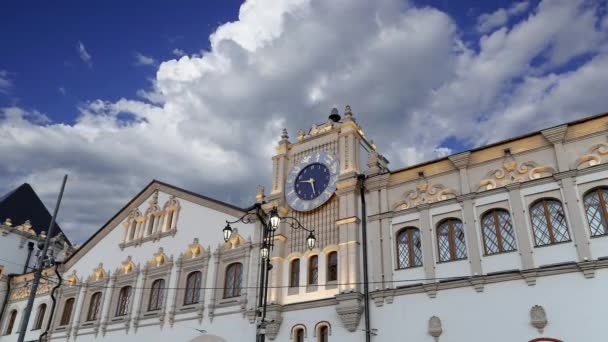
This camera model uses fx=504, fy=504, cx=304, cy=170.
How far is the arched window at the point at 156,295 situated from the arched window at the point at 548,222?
21.2 m

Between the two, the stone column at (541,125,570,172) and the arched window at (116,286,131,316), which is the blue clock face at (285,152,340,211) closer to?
the stone column at (541,125,570,172)

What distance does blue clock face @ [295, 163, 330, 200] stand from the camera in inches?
1036

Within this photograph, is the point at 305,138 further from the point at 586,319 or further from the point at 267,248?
the point at 586,319

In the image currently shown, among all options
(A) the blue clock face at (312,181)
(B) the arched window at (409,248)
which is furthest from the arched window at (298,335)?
(A) the blue clock face at (312,181)

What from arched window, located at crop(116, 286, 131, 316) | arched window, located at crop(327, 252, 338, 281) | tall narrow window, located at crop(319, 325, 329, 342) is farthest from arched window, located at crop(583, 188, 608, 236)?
arched window, located at crop(116, 286, 131, 316)

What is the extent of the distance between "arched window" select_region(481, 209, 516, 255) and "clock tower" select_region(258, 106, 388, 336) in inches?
226

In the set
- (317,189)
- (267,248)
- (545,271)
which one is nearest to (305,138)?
(317,189)

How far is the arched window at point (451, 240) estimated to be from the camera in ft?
69.6

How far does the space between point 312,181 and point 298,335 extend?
7.82 meters

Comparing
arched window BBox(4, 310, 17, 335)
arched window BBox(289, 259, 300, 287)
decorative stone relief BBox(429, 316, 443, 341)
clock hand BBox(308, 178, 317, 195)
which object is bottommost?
decorative stone relief BBox(429, 316, 443, 341)

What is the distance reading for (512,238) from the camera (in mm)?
20094

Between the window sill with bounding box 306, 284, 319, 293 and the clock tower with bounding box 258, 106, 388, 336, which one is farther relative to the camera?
the window sill with bounding box 306, 284, 319, 293

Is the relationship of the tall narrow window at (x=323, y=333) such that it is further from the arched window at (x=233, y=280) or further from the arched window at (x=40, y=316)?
the arched window at (x=40, y=316)

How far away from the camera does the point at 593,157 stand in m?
19.4
